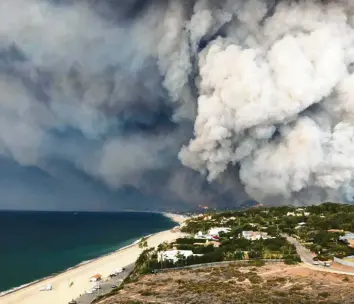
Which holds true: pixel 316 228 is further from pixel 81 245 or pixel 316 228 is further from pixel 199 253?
pixel 81 245

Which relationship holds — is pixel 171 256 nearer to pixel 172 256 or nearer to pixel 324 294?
pixel 172 256

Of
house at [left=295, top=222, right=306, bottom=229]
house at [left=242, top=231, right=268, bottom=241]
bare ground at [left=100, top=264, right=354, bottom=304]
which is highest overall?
house at [left=295, top=222, right=306, bottom=229]

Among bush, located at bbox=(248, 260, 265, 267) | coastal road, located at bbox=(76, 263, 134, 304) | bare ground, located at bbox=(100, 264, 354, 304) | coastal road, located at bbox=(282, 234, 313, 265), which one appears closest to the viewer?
bare ground, located at bbox=(100, 264, 354, 304)

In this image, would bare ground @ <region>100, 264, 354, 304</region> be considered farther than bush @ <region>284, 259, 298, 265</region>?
No

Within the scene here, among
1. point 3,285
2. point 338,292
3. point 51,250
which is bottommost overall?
point 338,292

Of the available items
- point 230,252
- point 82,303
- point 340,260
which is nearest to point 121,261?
point 230,252

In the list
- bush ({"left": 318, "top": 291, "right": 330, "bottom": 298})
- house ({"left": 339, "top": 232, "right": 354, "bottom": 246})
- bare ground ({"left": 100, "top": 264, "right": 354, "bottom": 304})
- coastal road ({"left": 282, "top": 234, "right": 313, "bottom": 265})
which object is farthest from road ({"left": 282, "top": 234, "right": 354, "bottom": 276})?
bush ({"left": 318, "top": 291, "right": 330, "bottom": 298})

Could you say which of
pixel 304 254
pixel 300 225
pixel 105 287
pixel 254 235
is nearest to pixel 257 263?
pixel 304 254

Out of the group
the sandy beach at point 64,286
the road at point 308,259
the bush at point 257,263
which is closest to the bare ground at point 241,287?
the bush at point 257,263

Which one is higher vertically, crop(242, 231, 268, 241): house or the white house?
crop(242, 231, 268, 241): house

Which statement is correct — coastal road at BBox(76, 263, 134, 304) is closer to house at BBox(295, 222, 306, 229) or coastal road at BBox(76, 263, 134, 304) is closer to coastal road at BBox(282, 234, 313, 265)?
coastal road at BBox(282, 234, 313, 265)

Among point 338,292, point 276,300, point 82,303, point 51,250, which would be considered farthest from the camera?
point 51,250
